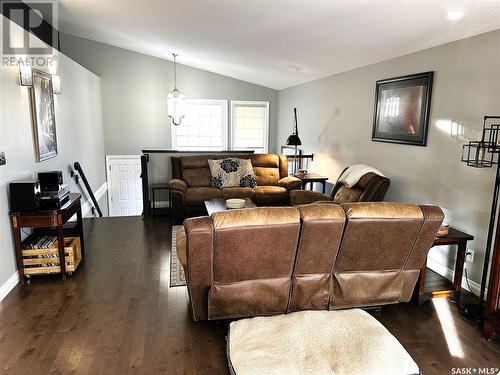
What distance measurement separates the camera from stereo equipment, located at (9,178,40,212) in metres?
3.04

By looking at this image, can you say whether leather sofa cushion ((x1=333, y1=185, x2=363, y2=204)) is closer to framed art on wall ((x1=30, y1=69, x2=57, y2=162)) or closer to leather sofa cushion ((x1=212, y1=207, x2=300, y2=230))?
leather sofa cushion ((x1=212, y1=207, x2=300, y2=230))

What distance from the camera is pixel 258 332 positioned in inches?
82.9

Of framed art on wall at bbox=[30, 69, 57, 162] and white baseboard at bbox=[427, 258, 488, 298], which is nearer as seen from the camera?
white baseboard at bbox=[427, 258, 488, 298]

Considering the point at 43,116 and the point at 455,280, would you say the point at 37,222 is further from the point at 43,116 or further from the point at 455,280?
the point at 455,280

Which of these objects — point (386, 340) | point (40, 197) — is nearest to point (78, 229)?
point (40, 197)

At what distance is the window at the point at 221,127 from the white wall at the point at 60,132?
72.1 inches

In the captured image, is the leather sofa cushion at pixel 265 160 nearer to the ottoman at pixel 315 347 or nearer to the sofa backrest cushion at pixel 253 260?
the sofa backrest cushion at pixel 253 260

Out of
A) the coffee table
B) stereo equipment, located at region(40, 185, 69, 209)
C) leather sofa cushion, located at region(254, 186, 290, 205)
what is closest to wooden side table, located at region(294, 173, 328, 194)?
leather sofa cushion, located at region(254, 186, 290, 205)

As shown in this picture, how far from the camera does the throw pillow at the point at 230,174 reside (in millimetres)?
5496

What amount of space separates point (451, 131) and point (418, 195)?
2.52 ft

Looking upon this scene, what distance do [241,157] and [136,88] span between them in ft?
10.6

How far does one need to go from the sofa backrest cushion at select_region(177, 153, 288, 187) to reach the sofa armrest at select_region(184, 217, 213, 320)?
130 inches

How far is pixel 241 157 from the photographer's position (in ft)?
19.5
